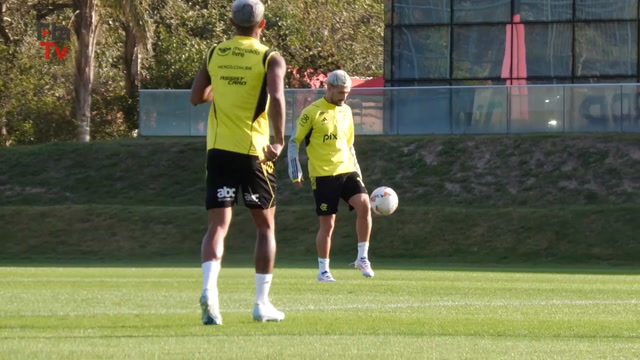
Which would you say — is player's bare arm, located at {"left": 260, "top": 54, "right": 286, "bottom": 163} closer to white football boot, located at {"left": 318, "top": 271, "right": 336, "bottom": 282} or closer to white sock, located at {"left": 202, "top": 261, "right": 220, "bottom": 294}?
white sock, located at {"left": 202, "top": 261, "right": 220, "bottom": 294}

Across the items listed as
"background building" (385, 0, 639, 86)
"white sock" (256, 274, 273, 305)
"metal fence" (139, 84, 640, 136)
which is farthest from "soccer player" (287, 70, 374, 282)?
"background building" (385, 0, 639, 86)

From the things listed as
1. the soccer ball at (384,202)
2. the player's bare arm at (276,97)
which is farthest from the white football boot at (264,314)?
the soccer ball at (384,202)

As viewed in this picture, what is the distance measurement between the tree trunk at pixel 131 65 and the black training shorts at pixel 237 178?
3713 cm

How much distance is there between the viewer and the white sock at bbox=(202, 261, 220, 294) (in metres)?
9.59

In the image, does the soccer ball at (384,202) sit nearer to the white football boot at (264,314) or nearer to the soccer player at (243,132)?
the soccer player at (243,132)

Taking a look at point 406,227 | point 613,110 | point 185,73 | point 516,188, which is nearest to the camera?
point 406,227

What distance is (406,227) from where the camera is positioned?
30.1m

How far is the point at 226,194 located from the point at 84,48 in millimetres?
32330

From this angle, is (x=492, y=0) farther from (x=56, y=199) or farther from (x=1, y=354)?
(x=1, y=354)

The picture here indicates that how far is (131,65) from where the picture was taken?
1887 inches

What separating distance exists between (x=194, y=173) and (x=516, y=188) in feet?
27.1

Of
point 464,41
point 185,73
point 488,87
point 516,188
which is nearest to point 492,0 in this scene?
point 464,41

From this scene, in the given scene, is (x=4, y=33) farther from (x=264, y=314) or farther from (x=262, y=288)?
(x=264, y=314)

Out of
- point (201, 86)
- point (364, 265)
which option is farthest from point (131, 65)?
point (201, 86)
